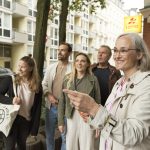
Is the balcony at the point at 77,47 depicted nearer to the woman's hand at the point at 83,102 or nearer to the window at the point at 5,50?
the window at the point at 5,50

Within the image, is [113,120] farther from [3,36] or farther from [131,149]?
[3,36]

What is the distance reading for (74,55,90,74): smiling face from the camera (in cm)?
486

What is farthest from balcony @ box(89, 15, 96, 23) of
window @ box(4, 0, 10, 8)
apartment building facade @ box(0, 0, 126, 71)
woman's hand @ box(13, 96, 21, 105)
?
woman's hand @ box(13, 96, 21, 105)

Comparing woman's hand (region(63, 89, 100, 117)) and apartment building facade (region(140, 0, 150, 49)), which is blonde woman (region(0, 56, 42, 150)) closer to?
woman's hand (region(63, 89, 100, 117))

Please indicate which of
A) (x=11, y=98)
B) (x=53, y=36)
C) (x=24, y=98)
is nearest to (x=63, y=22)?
(x=24, y=98)

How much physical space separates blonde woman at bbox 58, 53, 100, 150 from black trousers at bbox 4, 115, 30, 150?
58 cm

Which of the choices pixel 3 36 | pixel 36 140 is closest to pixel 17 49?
pixel 3 36

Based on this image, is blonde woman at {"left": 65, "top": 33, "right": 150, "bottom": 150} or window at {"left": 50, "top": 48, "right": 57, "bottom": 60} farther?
window at {"left": 50, "top": 48, "right": 57, "bottom": 60}

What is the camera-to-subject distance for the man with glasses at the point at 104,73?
5.23 meters

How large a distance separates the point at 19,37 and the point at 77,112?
31.3m

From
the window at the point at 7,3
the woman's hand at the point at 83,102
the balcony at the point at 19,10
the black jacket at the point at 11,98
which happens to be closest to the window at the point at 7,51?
the balcony at the point at 19,10

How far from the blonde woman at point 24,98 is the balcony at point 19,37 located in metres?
29.8

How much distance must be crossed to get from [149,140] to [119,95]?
376 mm

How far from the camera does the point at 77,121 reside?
15.7 feet
